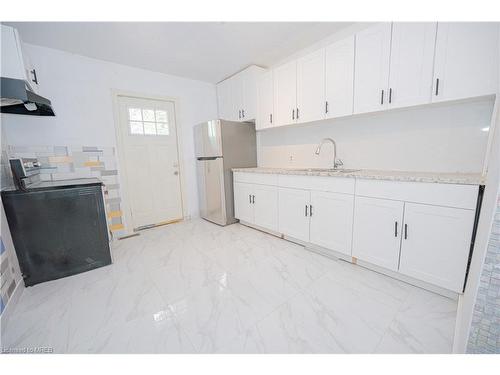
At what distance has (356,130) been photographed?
2.29m

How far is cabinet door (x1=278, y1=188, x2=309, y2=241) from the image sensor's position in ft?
7.35

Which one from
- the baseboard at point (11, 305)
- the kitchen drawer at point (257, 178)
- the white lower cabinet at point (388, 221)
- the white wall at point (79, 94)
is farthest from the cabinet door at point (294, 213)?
the baseboard at point (11, 305)

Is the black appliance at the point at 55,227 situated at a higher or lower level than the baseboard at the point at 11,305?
higher

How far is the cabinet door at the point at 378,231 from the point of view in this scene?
1623 mm

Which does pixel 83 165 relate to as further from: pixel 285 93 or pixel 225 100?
pixel 285 93

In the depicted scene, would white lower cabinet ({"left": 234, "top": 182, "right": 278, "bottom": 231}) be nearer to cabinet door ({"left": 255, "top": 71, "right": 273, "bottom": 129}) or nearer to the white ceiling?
cabinet door ({"left": 255, "top": 71, "right": 273, "bottom": 129})

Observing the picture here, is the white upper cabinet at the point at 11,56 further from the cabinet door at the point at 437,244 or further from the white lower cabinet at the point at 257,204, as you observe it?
the cabinet door at the point at 437,244

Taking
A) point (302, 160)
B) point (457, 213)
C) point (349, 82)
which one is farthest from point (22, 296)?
point (349, 82)

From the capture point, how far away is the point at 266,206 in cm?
267

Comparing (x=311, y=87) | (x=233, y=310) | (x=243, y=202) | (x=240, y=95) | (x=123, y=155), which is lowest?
(x=233, y=310)

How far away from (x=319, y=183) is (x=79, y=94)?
308cm

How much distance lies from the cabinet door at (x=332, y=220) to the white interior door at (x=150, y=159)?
230 cm

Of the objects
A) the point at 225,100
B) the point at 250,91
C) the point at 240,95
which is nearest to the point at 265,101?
the point at 250,91

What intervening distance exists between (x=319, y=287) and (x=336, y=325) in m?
0.38
